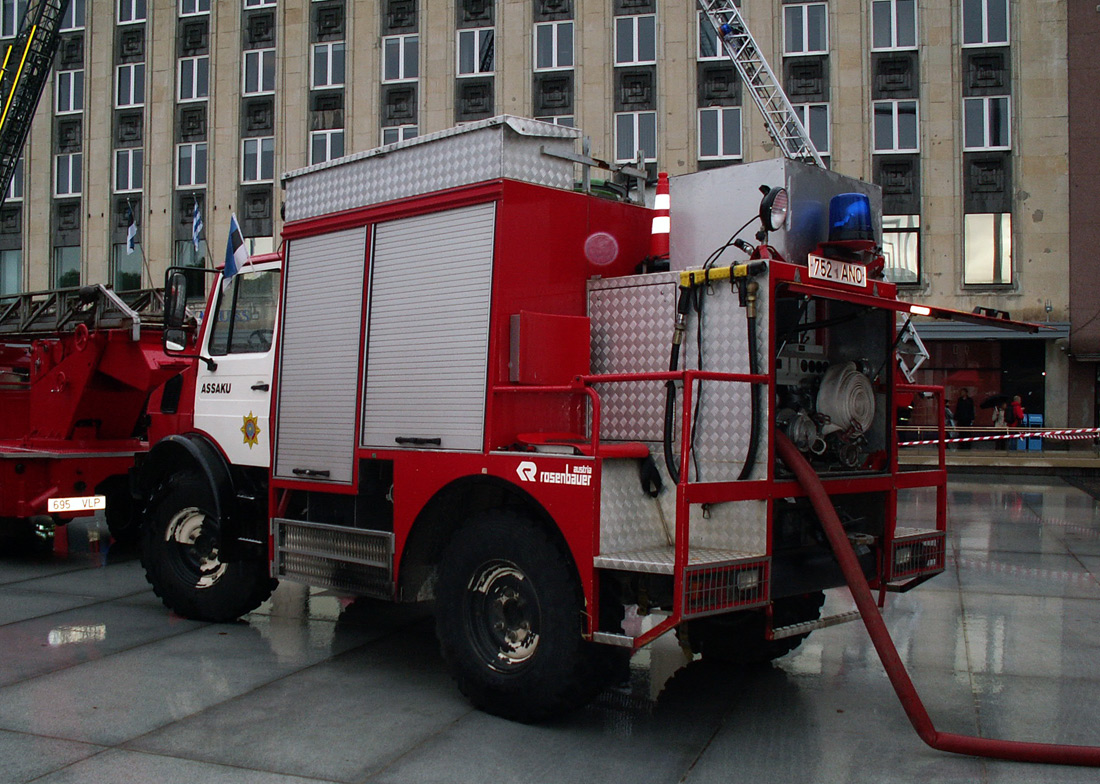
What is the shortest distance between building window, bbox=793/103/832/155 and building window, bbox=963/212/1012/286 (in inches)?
181

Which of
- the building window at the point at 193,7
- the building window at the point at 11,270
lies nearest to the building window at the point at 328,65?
the building window at the point at 193,7

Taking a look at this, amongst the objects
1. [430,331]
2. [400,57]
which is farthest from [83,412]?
[400,57]

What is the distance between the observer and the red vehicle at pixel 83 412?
34.8 ft

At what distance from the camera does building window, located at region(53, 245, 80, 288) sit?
37938 millimetres

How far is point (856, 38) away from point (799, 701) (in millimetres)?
28976

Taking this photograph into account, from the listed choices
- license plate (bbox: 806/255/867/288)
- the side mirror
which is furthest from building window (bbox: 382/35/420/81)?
license plate (bbox: 806/255/867/288)

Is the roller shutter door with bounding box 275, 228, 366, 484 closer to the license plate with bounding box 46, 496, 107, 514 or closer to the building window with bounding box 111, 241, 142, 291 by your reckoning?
the license plate with bounding box 46, 496, 107, 514

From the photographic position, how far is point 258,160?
35562 mm

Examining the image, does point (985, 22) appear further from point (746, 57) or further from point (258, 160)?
point (258, 160)

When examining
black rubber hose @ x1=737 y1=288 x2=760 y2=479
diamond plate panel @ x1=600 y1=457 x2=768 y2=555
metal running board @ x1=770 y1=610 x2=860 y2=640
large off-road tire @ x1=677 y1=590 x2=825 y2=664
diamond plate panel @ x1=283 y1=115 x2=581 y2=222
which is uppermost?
diamond plate panel @ x1=283 y1=115 x2=581 y2=222

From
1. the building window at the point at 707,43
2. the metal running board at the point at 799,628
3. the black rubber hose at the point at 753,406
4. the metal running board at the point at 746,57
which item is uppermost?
the building window at the point at 707,43

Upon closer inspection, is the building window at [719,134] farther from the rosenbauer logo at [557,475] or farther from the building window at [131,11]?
the rosenbauer logo at [557,475]

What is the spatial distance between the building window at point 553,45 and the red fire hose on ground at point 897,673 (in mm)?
29368

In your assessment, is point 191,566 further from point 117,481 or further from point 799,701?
point 799,701
